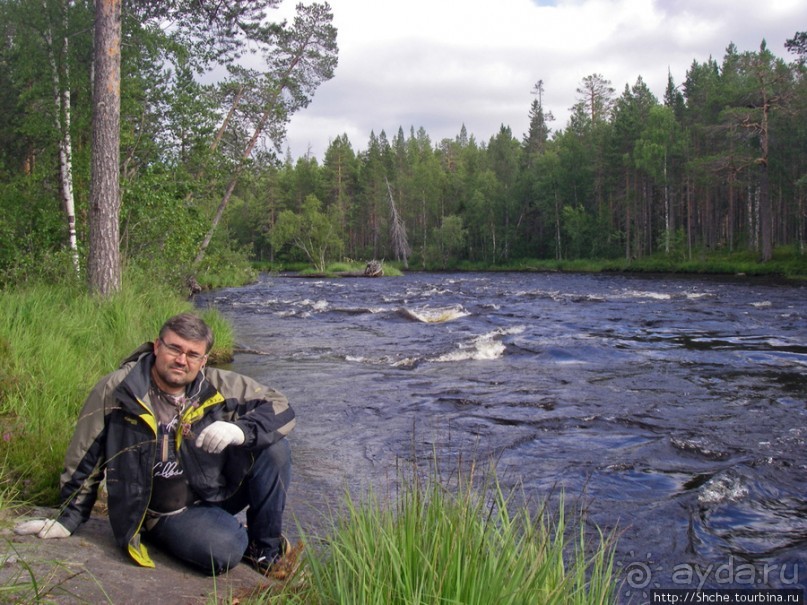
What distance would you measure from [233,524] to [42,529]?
87 cm

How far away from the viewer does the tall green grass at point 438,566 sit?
90.6 inches

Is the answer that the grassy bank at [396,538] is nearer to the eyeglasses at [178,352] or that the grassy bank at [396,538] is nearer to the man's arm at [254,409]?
the man's arm at [254,409]

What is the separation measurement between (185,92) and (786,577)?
1441cm

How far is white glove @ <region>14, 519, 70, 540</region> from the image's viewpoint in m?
3.06

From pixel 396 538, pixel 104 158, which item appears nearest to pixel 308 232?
pixel 104 158

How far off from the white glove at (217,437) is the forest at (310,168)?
7.50 m

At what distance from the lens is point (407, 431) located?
271 inches

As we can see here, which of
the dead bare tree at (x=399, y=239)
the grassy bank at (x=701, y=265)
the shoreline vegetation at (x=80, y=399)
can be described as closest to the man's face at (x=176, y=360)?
the shoreline vegetation at (x=80, y=399)

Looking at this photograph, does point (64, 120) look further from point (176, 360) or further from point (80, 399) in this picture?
point (176, 360)

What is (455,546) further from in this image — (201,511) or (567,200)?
(567,200)

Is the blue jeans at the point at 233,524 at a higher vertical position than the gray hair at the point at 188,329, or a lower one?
lower

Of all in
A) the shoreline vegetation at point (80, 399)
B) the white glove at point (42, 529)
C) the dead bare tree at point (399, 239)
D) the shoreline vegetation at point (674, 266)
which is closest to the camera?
the shoreline vegetation at point (80, 399)

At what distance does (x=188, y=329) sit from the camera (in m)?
3.36

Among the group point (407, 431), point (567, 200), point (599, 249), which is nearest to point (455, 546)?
point (407, 431)
